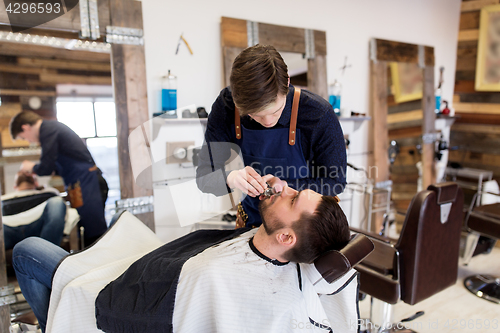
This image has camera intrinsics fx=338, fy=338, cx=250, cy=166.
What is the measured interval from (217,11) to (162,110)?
2.74 feet

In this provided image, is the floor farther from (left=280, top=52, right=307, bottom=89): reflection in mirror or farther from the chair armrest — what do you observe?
(left=280, top=52, right=307, bottom=89): reflection in mirror

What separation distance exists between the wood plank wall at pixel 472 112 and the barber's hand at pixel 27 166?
3861 mm

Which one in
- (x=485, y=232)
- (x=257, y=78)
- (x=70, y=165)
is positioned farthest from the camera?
(x=485, y=232)

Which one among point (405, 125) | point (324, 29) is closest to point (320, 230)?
point (324, 29)

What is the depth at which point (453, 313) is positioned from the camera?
2.27m

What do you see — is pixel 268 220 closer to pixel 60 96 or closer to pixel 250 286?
pixel 250 286

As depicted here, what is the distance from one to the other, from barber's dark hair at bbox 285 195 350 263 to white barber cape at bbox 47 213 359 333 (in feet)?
0.30

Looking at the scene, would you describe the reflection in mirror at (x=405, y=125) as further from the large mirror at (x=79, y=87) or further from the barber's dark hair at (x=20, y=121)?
the barber's dark hair at (x=20, y=121)

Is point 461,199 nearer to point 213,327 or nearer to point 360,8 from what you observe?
point 213,327

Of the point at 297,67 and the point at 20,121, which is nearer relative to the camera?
the point at 20,121

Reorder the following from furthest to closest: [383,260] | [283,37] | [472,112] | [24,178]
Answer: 1. [472,112]
2. [283,37]
3. [24,178]
4. [383,260]

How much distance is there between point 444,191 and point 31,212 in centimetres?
229

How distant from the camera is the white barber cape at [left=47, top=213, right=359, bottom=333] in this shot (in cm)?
108

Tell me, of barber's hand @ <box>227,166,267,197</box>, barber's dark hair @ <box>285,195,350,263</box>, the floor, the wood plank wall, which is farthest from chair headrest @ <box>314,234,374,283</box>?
the wood plank wall
